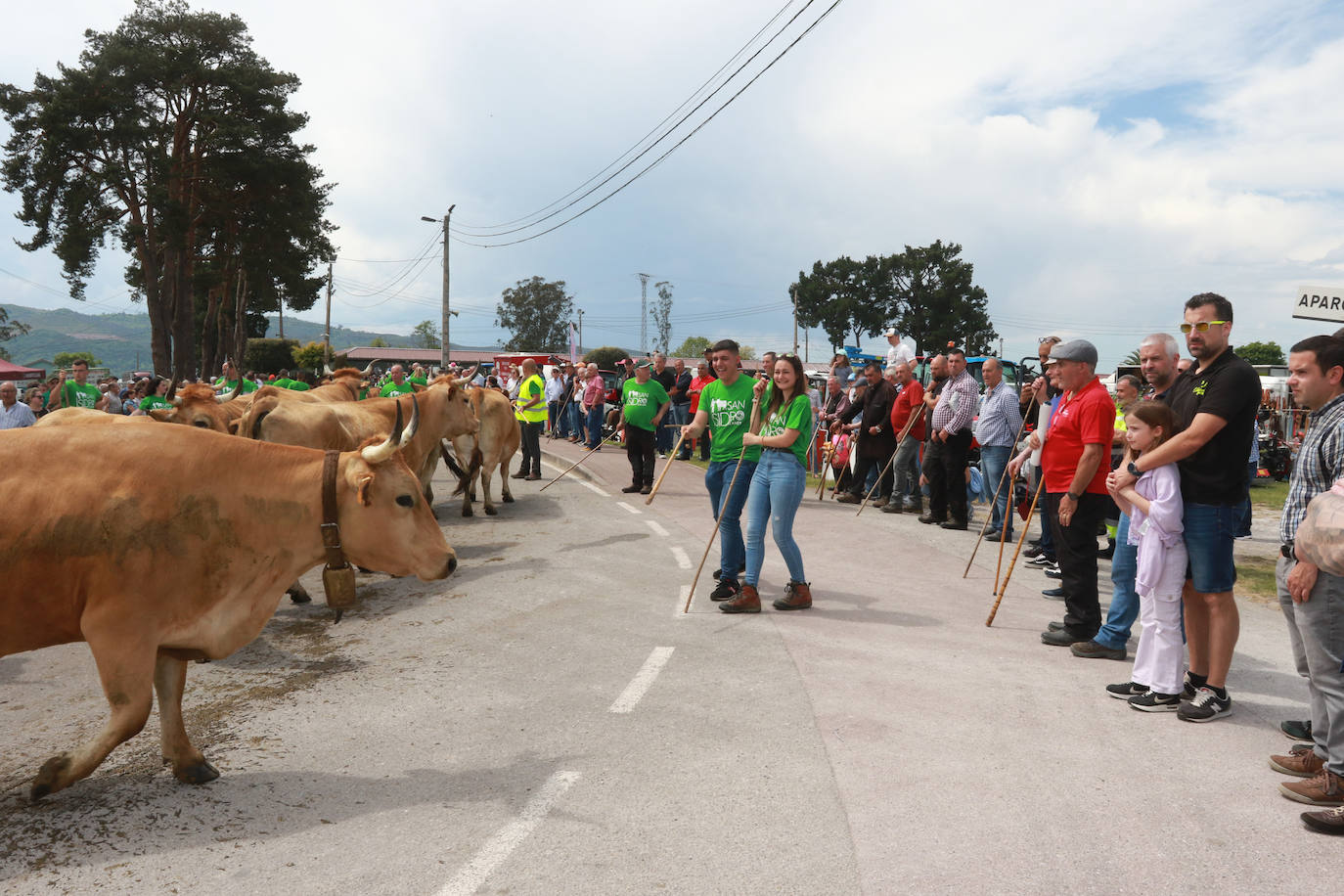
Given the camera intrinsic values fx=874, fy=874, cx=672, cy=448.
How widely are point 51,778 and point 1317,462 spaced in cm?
579

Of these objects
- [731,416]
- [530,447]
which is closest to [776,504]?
[731,416]

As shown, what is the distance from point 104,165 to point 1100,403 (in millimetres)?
38693

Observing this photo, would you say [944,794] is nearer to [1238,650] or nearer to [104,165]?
[1238,650]

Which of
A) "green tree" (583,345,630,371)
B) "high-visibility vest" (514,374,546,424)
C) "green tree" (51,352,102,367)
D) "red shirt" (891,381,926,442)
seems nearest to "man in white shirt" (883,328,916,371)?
"red shirt" (891,381,926,442)

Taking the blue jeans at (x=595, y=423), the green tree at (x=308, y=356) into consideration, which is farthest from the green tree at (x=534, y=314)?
the blue jeans at (x=595, y=423)

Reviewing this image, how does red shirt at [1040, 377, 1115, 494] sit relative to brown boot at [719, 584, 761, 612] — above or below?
above

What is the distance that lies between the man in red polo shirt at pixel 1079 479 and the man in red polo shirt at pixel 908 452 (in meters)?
6.05

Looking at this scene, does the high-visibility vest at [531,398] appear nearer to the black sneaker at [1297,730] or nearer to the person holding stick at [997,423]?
the person holding stick at [997,423]

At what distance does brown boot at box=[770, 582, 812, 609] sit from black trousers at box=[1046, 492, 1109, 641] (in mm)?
1924

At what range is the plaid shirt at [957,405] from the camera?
10859 mm

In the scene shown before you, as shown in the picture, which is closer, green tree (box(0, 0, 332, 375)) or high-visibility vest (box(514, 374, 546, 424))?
high-visibility vest (box(514, 374, 546, 424))

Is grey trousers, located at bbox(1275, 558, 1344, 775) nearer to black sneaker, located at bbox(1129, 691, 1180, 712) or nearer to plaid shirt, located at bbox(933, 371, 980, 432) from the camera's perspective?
black sneaker, located at bbox(1129, 691, 1180, 712)

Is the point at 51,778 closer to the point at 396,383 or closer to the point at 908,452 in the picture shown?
the point at 908,452

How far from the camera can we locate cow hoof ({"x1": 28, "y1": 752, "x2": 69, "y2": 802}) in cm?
359
